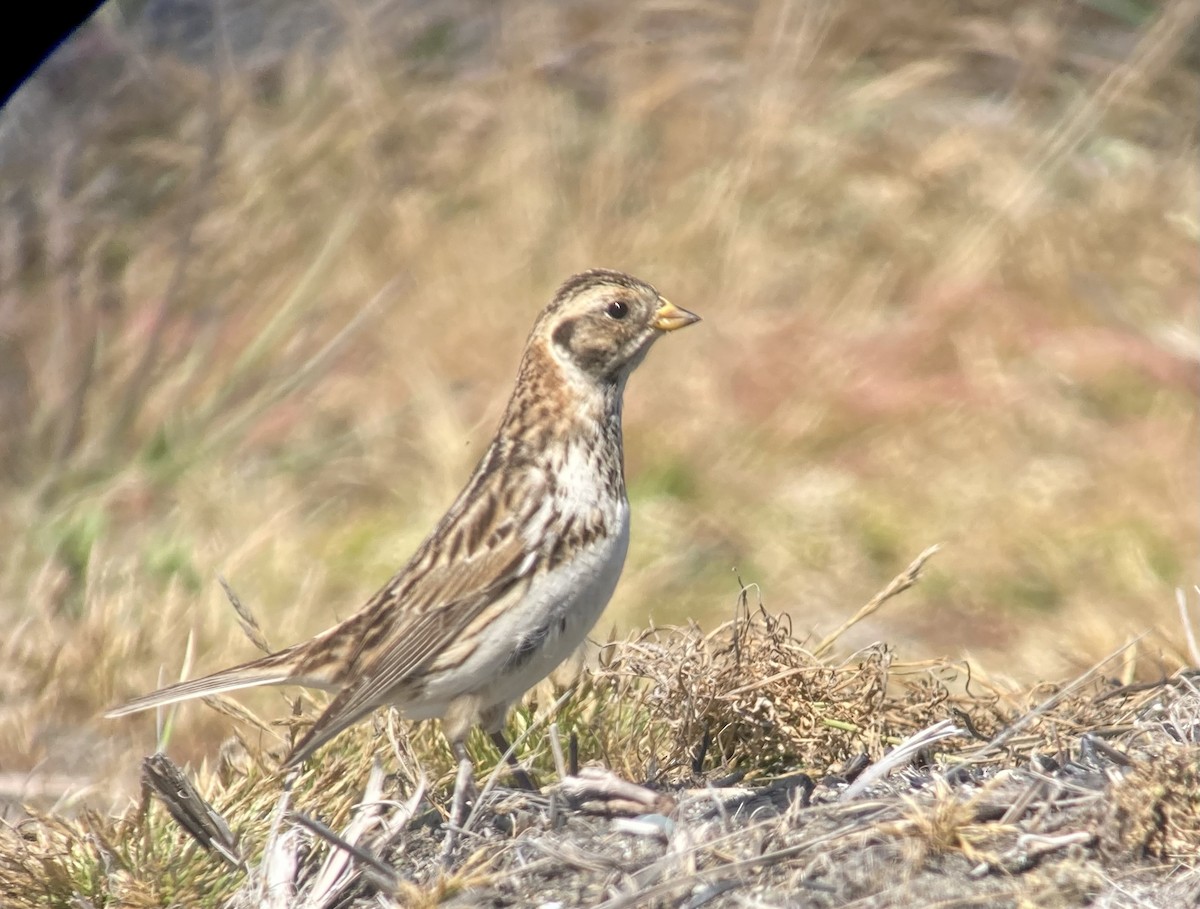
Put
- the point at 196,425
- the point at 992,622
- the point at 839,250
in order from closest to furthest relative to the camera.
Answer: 1. the point at 992,622
2. the point at 196,425
3. the point at 839,250

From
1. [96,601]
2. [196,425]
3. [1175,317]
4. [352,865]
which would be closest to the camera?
[352,865]

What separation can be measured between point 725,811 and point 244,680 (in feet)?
4.66

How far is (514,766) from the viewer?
4102 mm

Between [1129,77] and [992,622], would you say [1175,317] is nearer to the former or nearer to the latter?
[1129,77]

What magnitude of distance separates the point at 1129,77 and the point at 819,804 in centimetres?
716

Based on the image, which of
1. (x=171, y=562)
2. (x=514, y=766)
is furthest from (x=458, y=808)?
(x=171, y=562)

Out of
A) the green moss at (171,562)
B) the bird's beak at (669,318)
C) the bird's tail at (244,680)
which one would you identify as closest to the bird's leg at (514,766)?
the bird's tail at (244,680)

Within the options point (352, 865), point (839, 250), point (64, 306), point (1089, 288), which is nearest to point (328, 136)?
point (64, 306)

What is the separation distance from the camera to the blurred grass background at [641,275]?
705 centimetres

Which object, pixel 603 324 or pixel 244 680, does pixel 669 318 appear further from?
pixel 244 680

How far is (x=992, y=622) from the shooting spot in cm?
697

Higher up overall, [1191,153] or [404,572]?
[404,572]

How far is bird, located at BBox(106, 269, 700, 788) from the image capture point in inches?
172

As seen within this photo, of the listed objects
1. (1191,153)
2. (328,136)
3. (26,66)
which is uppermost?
(26,66)
